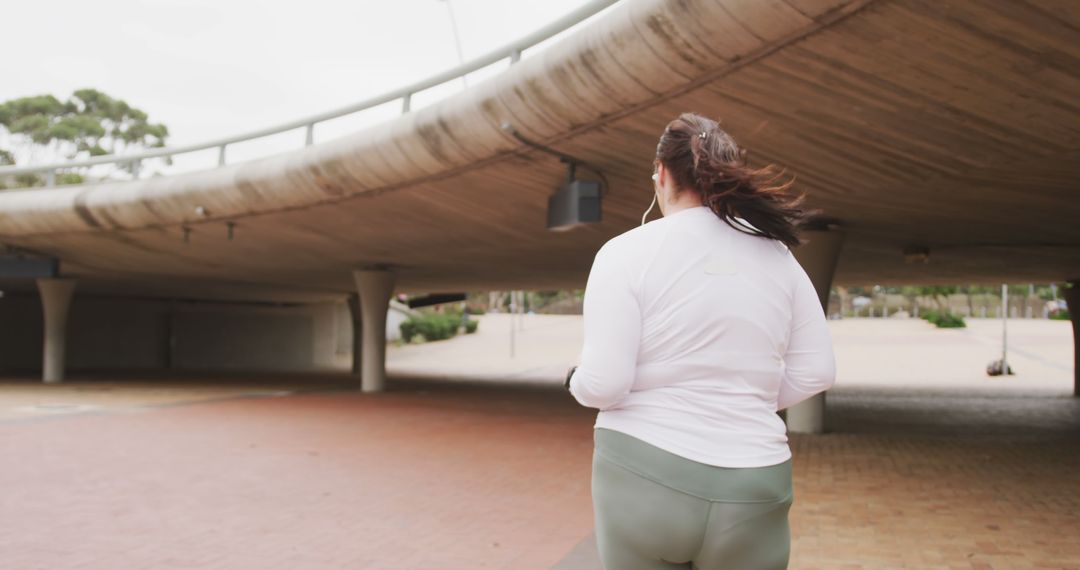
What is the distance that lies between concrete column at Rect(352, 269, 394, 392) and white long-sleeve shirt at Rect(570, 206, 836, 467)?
21704 millimetres

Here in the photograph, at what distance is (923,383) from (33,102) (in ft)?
182

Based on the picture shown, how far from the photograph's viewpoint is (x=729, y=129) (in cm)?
914

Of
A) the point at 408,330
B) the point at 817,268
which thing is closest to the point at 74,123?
the point at 408,330

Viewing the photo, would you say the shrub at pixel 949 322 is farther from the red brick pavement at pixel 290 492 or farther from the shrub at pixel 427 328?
the red brick pavement at pixel 290 492

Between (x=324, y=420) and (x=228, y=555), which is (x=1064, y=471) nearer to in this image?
(x=228, y=555)

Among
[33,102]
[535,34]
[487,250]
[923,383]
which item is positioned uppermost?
[33,102]

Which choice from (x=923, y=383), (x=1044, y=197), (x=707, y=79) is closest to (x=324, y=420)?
(x=707, y=79)

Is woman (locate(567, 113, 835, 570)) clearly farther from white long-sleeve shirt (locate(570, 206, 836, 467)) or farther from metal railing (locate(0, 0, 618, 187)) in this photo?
metal railing (locate(0, 0, 618, 187))

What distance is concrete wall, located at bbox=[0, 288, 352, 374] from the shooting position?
3288cm

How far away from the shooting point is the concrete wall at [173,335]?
32875 millimetres

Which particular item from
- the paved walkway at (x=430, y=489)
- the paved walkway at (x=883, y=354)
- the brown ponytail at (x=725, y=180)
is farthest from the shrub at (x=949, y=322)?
the brown ponytail at (x=725, y=180)

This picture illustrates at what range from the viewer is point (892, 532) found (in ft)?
23.1

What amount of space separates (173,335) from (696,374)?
38.8 meters

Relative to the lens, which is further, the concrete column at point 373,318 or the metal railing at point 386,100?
the concrete column at point 373,318
